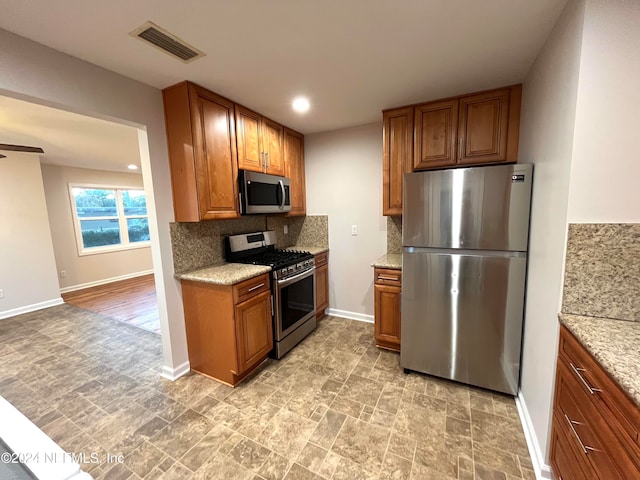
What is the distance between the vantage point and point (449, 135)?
2334 mm

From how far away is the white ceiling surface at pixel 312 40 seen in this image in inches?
49.9

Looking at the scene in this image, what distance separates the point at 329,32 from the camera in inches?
57.1

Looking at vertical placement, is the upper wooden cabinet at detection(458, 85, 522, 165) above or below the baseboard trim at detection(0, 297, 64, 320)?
above

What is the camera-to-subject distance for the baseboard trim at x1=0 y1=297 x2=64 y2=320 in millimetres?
3702

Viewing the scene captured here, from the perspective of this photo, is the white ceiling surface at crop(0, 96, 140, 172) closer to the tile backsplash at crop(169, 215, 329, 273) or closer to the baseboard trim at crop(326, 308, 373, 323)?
the tile backsplash at crop(169, 215, 329, 273)

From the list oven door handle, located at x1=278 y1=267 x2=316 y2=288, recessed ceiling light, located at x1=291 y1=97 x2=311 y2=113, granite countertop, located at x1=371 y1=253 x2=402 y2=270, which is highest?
recessed ceiling light, located at x1=291 y1=97 x2=311 y2=113

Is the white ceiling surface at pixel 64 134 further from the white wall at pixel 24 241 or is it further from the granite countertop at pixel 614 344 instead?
the granite countertop at pixel 614 344

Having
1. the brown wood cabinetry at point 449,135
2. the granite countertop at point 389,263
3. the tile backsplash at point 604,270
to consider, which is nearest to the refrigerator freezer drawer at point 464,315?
the granite countertop at point 389,263

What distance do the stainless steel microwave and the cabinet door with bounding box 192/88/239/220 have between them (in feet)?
0.24

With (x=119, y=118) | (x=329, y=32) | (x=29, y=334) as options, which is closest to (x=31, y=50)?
(x=119, y=118)

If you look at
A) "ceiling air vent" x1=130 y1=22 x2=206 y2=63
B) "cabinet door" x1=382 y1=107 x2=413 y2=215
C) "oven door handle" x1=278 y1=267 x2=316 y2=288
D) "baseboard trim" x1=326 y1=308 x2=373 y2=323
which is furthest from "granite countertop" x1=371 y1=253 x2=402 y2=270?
"ceiling air vent" x1=130 y1=22 x2=206 y2=63

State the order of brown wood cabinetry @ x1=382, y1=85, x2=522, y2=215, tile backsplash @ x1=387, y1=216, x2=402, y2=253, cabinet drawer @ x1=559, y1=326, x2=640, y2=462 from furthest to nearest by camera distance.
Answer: tile backsplash @ x1=387, y1=216, x2=402, y2=253 → brown wood cabinetry @ x1=382, y1=85, x2=522, y2=215 → cabinet drawer @ x1=559, y1=326, x2=640, y2=462

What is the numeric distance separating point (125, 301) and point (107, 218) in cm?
228

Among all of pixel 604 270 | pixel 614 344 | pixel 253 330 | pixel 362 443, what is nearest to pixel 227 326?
pixel 253 330
